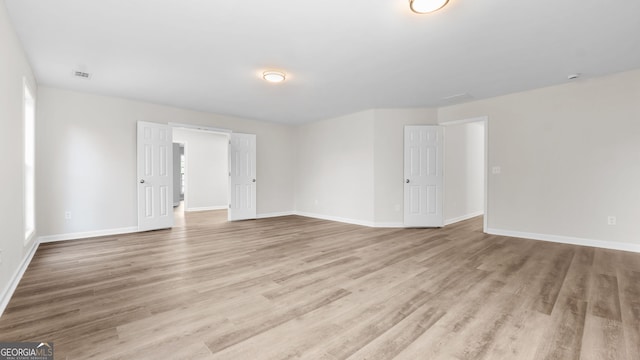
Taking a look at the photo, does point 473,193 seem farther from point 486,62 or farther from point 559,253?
point 486,62

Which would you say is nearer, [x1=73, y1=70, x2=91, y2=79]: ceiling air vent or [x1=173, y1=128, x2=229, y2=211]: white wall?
[x1=73, y1=70, x2=91, y2=79]: ceiling air vent

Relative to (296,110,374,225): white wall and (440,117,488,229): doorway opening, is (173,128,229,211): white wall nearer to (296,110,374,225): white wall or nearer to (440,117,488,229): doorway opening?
(296,110,374,225): white wall

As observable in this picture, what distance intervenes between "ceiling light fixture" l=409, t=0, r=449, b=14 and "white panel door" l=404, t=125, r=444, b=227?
3.47m

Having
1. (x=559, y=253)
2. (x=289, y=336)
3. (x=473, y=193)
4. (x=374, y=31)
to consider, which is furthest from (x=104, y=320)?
(x=473, y=193)

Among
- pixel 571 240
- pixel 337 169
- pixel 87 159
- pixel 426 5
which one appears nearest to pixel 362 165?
pixel 337 169

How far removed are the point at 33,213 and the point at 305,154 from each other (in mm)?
5143

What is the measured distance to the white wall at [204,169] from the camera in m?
8.16

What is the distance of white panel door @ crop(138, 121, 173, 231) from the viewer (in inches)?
195

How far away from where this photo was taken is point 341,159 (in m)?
6.24

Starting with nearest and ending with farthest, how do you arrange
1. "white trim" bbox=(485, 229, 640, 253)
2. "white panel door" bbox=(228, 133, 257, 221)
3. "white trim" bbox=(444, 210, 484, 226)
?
"white trim" bbox=(485, 229, 640, 253), "white trim" bbox=(444, 210, 484, 226), "white panel door" bbox=(228, 133, 257, 221)

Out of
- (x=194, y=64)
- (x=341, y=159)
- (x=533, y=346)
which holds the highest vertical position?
(x=194, y=64)

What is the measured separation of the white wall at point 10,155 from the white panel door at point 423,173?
5446 mm

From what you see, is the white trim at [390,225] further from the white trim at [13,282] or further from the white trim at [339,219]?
the white trim at [13,282]

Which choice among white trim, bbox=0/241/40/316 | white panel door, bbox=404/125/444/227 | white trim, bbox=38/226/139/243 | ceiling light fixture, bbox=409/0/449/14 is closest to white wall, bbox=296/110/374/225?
white panel door, bbox=404/125/444/227
